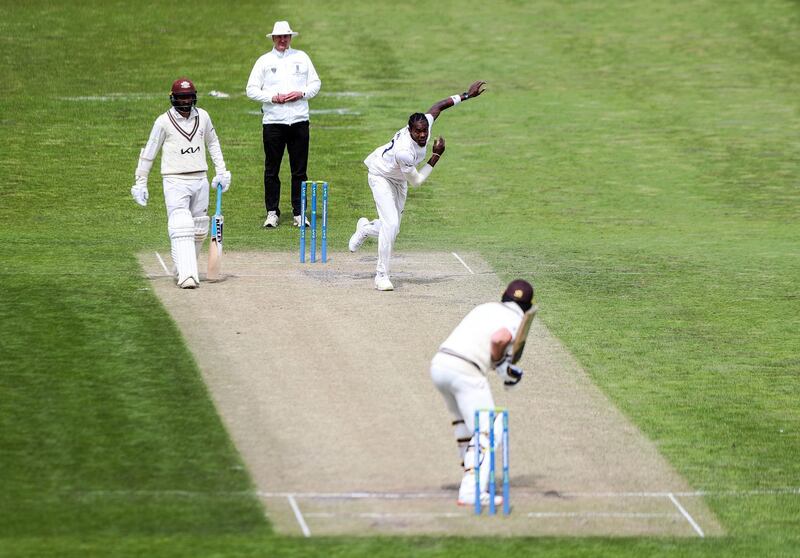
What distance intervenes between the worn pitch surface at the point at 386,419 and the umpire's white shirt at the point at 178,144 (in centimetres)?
139

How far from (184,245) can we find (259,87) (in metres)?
4.12

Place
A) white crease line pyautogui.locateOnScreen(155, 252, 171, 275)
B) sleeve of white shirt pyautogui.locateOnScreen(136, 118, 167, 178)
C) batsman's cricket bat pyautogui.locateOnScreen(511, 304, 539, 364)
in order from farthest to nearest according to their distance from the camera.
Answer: white crease line pyautogui.locateOnScreen(155, 252, 171, 275) → sleeve of white shirt pyautogui.locateOnScreen(136, 118, 167, 178) → batsman's cricket bat pyautogui.locateOnScreen(511, 304, 539, 364)

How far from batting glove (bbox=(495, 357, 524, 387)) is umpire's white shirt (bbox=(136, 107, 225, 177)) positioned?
678 cm

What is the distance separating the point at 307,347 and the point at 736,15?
21558 mm

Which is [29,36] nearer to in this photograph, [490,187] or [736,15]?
[490,187]

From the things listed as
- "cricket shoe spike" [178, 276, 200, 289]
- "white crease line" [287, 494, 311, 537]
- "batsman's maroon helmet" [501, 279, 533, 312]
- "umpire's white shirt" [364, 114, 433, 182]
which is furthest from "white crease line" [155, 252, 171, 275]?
"batsman's maroon helmet" [501, 279, 533, 312]

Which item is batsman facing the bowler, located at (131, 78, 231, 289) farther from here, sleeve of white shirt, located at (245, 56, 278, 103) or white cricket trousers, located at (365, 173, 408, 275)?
sleeve of white shirt, located at (245, 56, 278, 103)

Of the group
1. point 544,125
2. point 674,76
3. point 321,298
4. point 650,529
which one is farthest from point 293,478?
point 674,76

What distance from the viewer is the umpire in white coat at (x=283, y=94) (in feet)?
67.6

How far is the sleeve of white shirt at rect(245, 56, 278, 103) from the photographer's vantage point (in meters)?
20.6

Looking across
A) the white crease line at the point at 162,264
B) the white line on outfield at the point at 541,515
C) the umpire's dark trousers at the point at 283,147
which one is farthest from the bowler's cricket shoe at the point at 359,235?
the white line on outfield at the point at 541,515

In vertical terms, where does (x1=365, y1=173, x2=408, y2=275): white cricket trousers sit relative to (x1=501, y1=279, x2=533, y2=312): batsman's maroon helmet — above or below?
below

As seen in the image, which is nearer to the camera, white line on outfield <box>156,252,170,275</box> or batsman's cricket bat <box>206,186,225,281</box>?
batsman's cricket bat <box>206,186,225,281</box>

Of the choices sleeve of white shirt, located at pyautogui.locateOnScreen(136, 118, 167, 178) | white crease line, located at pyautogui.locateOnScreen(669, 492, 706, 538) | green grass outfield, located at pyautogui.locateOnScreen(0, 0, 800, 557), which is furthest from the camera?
sleeve of white shirt, located at pyautogui.locateOnScreen(136, 118, 167, 178)
